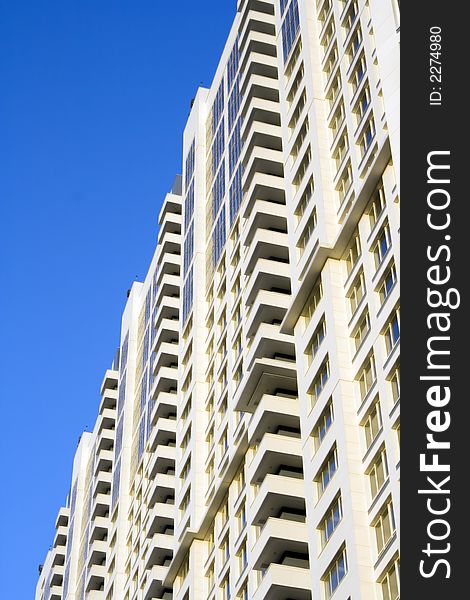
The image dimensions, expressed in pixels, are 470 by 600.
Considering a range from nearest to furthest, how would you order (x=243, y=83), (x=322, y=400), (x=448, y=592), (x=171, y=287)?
(x=448, y=592)
(x=322, y=400)
(x=243, y=83)
(x=171, y=287)

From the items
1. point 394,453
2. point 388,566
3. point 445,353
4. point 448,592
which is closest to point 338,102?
point 394,453

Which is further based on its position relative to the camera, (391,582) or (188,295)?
(188,295)

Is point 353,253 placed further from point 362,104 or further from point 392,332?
point 392,332

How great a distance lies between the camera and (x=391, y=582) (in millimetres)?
42750

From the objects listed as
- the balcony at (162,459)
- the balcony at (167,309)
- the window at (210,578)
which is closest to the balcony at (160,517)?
the balcony at (162,459)

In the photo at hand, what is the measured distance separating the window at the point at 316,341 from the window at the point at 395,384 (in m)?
8.83

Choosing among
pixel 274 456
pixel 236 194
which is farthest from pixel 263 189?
pixel 274 456

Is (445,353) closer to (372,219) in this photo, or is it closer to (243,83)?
(372,219)

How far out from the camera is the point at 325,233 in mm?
57031

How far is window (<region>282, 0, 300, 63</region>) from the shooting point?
71312 millimetres

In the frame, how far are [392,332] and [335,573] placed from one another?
10235mm

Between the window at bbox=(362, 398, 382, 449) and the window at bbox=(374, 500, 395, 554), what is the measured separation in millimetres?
3693

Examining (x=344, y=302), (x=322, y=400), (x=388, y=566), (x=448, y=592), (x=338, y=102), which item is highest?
(x=338, y=102)

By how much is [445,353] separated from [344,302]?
23.0 m
